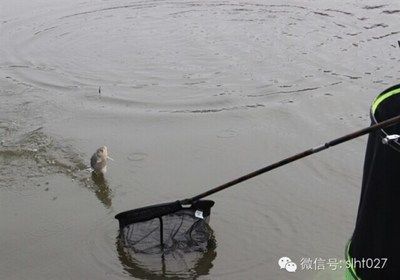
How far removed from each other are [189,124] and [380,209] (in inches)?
212

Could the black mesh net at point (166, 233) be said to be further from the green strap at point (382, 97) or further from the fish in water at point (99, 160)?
the green strap at point (382, 97)

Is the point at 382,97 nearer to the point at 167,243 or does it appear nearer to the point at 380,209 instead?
the point at 380,209

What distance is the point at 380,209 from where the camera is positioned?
244 cm

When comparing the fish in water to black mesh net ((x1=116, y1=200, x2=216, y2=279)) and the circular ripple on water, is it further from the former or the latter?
the circular ripple on water

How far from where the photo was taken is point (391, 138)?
2.31m

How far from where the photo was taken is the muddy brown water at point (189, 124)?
5109 millimetres

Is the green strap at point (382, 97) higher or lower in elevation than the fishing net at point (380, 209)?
higher

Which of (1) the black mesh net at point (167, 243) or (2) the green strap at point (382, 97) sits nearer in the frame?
(2) the green strap at point (382, 97)

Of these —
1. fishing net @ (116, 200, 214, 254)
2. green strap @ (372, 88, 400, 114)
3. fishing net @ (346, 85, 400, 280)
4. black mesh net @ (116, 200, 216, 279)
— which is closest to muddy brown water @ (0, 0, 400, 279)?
black mesh net @ (116, 200, 216, 279)

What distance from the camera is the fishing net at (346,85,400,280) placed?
7.69 ft

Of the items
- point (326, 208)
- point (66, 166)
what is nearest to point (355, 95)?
point (326, 208)

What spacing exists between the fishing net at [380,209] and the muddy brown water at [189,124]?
6.63 ft

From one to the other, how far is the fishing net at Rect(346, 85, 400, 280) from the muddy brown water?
202 centimetres

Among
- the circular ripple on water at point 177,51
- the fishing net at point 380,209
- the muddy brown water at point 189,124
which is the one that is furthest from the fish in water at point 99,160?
the fishing net at point 380,209
